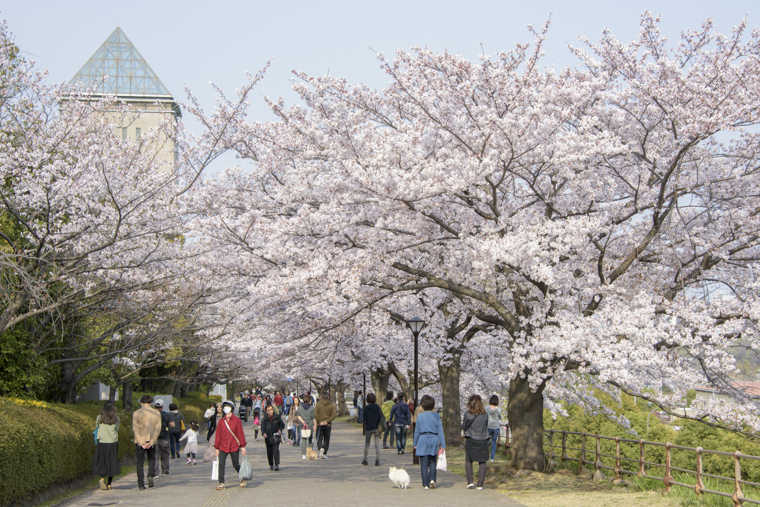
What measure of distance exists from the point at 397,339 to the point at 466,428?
14246 mm

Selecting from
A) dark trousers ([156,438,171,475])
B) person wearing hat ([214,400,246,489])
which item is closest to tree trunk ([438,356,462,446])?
dark trousers ([156,438,171,475])

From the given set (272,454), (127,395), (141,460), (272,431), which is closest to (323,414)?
(272,454)

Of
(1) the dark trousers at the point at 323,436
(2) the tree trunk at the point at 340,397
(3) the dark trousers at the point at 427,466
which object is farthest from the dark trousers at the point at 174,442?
(2) the tree trunk at the point at 340,397

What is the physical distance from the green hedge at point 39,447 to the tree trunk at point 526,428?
8223mm

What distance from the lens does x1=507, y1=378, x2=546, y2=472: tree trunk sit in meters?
13.1

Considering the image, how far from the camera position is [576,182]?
40.7 feet

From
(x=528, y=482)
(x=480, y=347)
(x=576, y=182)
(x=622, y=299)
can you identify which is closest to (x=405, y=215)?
(x=576, y=182)

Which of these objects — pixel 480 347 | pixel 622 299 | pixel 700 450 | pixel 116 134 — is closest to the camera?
pixel 700 450

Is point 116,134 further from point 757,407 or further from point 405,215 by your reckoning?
point 757,407

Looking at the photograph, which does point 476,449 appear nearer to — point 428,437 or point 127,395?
point 428,437

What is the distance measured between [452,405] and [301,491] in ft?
32.9

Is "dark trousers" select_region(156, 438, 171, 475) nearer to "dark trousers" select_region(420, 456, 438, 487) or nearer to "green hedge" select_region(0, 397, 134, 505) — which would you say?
"green hedge" select_region(0, 397, 134, 505)

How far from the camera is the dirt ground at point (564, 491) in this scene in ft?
33.3

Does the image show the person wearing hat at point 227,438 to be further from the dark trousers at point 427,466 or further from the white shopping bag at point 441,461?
the white shopping bag at point 441,461
